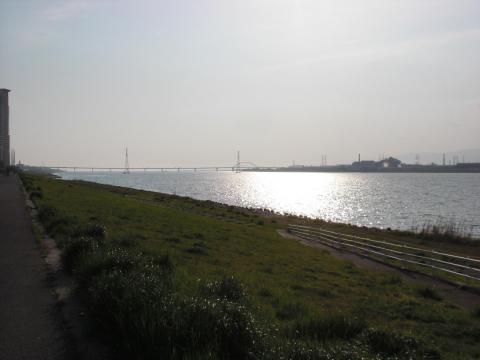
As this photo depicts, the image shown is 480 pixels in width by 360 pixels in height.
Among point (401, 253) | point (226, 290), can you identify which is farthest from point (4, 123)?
point (226, 290)

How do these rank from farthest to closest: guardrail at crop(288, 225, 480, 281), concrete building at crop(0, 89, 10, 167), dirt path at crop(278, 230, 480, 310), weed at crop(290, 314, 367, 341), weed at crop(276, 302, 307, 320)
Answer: concrete building at crop(0, 89, 10, 167) → guardrail at crop(288, 225, 480, 281) → dirt path at crop(278, 230, 480, 310) → weed at crop(276, 302, 307, 320) → weed at crop(290, 314, 367, 341)

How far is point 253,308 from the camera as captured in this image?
316 inches

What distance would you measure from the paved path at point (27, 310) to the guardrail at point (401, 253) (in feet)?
42.1

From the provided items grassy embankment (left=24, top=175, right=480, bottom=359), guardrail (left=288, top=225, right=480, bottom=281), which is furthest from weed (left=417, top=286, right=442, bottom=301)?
guardrail (left=288, top=225, right=480, bottom=281)

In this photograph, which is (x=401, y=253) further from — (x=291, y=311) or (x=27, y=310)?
(x=27, y=310)

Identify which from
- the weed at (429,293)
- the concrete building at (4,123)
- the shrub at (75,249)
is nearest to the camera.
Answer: the shrub at (75,249)

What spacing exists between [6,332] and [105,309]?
1465 mm

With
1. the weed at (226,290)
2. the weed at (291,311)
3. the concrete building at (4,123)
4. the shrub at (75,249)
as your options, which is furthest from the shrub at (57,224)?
the concrete building at (4,123)

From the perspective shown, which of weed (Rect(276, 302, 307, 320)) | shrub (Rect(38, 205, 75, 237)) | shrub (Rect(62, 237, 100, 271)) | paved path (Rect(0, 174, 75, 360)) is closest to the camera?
paved path (Rect(0, 174, 75, 360))

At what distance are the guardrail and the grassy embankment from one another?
415 centimetres

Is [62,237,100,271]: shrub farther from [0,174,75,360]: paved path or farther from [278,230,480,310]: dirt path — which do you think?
[278,230,480,310]: dirt path

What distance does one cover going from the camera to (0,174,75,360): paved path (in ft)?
20.0

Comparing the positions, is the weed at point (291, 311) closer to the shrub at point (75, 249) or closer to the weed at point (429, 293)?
the shrub at point (75, 249)

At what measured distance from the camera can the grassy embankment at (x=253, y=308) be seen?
5457 millimetres
